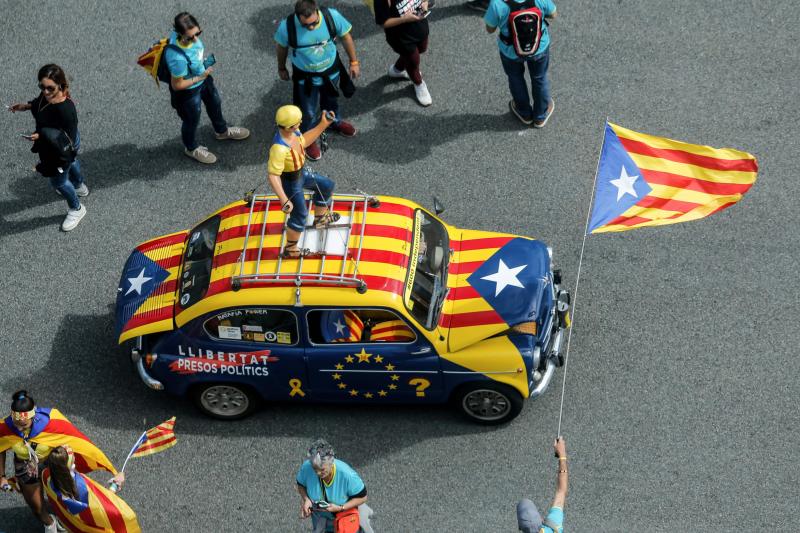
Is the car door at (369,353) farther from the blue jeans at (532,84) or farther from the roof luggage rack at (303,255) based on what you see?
the blue jeans at (532,84)

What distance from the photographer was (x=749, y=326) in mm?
11406

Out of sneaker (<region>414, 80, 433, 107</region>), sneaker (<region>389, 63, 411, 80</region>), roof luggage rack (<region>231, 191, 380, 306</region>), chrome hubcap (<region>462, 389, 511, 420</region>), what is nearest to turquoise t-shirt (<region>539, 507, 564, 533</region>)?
chrome hubcap (<region>462, 389, 511, 420</region>)

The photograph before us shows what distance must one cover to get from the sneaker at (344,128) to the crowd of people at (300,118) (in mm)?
17

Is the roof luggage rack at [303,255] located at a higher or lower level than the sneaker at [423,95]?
lower

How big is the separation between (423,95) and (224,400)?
15.4 feet

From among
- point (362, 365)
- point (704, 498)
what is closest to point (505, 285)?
point (362, 365)

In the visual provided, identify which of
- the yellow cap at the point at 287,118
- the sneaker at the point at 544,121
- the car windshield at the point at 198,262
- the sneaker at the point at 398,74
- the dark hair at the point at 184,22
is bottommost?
the car windshield at the point at 198,262

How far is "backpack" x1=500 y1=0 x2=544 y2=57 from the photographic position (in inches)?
487

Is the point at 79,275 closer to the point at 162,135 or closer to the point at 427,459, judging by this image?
the point at 162,135

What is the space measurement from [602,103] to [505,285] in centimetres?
380

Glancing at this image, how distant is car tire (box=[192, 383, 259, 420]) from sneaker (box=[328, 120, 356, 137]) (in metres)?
3.81

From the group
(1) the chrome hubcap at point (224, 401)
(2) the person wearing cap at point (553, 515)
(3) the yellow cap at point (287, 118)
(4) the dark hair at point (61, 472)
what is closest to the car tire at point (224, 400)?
(1) the chrome hubcap at point (224, 401)

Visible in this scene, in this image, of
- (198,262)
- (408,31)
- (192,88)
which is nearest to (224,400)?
(198,262)

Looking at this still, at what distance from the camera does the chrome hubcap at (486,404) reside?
34.7 ft
